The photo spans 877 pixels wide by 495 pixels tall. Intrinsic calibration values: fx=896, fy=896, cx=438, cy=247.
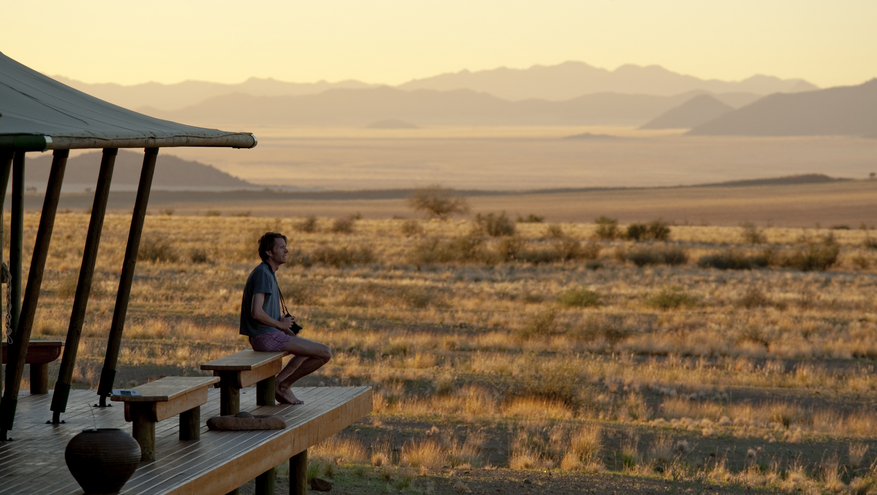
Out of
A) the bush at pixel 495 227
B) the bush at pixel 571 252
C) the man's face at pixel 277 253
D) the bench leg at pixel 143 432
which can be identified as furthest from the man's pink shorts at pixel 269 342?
the bush at pixel 495 227

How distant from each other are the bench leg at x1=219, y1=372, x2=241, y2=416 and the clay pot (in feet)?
5.03

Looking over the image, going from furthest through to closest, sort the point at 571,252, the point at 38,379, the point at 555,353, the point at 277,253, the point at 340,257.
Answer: the point at 571,252, the point at 340,257, the point at 555,353, the point at 38,379, the point at 277,253

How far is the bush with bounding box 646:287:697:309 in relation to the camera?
84.8ft

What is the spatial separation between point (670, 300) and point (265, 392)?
2025 centimetres

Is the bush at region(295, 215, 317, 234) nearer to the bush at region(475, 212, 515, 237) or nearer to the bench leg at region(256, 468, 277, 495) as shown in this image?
the bush at region(475, 212, 515, 237)

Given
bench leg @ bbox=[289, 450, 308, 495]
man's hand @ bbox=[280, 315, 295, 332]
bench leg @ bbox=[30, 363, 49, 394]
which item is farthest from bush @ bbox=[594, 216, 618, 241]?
man's hand @ bbox=[280, 315, 295, 332]

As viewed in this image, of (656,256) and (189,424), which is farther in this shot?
(656,256)

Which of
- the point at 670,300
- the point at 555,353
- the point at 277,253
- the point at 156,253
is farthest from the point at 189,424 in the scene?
the point at 156,253

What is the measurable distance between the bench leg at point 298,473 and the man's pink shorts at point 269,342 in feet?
2.92

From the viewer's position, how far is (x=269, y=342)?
23.8 feet

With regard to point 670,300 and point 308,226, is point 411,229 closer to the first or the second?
point 308,226

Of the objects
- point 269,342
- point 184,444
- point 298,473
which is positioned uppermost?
point 269,342

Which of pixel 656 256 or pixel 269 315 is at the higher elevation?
pixel 269 315

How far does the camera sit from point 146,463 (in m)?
5.82
